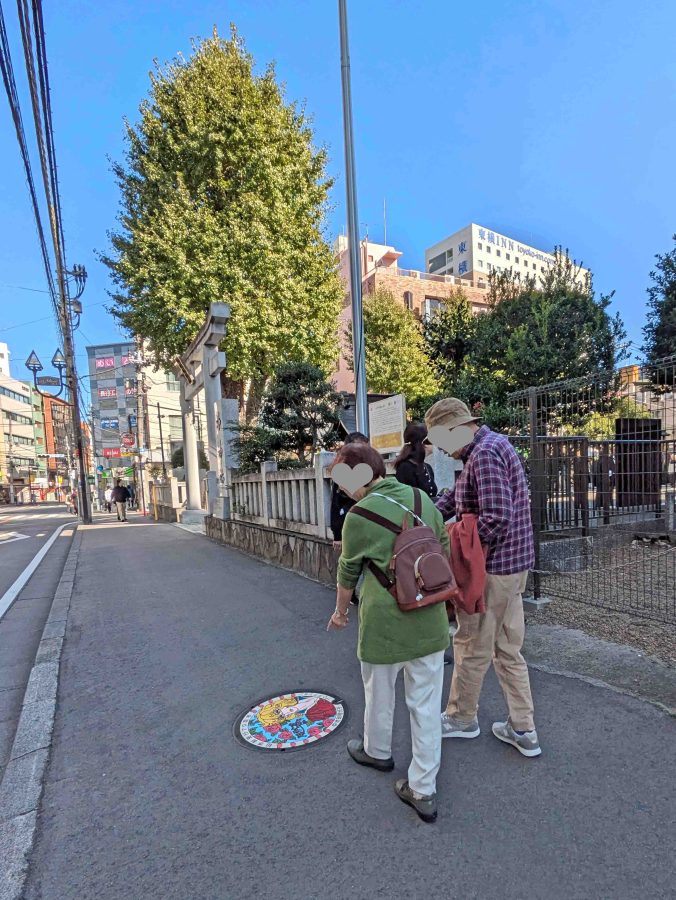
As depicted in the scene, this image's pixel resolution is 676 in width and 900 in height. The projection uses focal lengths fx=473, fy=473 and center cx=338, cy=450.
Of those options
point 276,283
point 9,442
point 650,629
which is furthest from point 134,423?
point 650,629

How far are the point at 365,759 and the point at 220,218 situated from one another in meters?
15.2

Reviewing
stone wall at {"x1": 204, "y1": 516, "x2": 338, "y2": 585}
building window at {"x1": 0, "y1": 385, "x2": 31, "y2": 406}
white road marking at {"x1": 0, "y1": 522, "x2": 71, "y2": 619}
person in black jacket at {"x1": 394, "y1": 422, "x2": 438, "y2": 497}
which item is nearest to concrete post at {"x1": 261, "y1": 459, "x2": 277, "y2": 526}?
stone wall at {"x1": 204, "y1": 516, "x2": 338, "y2": 585}

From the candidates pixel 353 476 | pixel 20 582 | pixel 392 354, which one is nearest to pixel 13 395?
pixel 392 354

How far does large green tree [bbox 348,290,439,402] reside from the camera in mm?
20688

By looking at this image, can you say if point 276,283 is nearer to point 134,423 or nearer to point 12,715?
point 12,715

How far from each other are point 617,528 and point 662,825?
583 centimetres

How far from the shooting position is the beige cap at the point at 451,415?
8.20 feet

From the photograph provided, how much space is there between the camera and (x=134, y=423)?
4041 cm

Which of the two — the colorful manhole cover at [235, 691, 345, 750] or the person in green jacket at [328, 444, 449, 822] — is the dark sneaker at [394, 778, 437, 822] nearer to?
the person in green jacket at [328, 444, 449, 822]

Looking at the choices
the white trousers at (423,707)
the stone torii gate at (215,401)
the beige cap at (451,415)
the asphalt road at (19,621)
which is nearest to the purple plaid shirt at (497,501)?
the beige cap at (451,415)

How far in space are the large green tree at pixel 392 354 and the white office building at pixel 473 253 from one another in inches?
1777

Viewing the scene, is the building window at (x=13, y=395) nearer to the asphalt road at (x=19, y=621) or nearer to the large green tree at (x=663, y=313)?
the asphalt road at (x=19, y=621)

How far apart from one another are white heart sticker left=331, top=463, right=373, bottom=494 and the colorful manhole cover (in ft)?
4.94

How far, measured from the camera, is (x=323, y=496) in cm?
625
